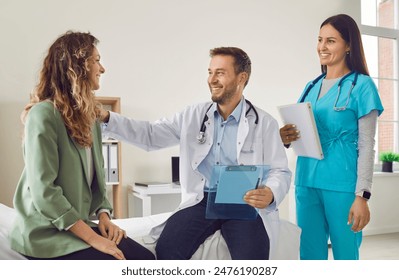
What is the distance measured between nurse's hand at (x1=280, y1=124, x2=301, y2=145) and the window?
0.51 m

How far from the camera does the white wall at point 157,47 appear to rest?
1.78 meters

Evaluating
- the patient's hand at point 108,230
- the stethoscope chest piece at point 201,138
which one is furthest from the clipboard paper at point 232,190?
the patient's hand at point 108,230

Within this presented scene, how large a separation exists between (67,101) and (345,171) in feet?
2.60

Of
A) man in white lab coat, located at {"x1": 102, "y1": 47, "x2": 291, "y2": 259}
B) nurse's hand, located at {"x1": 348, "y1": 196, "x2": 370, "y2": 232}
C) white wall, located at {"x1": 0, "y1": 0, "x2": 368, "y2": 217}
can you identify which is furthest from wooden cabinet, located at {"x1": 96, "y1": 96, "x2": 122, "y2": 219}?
nurse's hand, located at {"x1": 348, "y1": 196, "x2": 370, "y2": 232}

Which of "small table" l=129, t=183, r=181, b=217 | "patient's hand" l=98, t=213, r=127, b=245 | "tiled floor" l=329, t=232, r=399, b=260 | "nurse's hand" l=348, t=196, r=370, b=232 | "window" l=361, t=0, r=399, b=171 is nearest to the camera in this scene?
"patient's hand" l=98, t=213, r=127, b=245

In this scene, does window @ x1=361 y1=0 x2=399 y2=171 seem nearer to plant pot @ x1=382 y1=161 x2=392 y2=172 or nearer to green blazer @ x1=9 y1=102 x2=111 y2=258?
plant pot @ x1=382 y1=161 x2=392 y2=172

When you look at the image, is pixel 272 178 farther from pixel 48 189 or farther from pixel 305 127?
pixel 48 189

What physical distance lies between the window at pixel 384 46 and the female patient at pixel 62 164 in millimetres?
1157

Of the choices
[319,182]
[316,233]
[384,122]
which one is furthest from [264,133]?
[384,122]

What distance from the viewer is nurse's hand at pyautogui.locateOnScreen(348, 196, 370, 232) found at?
1.13 meters

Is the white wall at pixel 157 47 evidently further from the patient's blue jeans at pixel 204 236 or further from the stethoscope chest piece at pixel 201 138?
the patient's blue jeans at pixel 204 236

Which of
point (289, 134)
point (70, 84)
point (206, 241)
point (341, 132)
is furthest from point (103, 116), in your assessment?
point (341, 132)

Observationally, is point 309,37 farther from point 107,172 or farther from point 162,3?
point 107,172

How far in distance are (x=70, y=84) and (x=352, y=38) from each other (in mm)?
813
